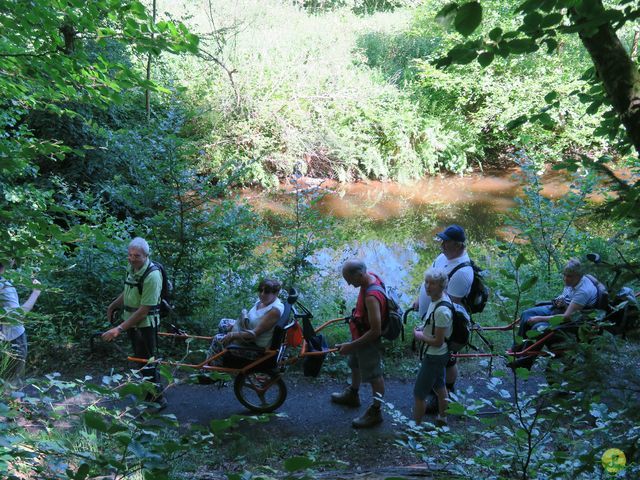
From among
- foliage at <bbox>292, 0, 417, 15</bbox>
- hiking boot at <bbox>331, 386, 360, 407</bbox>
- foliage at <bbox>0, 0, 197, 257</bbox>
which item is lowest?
hiking boot at <bbox>331, 386, 360, 407</bbox>

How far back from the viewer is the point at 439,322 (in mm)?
4395

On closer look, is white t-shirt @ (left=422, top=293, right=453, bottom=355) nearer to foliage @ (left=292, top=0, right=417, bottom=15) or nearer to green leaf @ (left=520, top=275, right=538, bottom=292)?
green leaf @ (left=520, top=275, right=538, bottom=292)

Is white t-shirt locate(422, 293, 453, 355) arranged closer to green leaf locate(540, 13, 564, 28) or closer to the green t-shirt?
the green t-shirt

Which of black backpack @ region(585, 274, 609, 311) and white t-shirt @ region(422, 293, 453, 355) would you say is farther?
black backpack @ region(585, 274, 609, 311)

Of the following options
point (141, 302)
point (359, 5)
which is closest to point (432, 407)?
point (141, 302)

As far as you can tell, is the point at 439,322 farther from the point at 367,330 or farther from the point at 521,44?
the point at 521,44

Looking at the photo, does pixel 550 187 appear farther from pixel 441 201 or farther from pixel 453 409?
pixel 453 409

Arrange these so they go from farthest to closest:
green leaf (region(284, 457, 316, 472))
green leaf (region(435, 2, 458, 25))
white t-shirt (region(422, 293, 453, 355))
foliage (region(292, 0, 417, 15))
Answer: foliage (region(292, 0, 417, 15)), white t-shirt (region(422, 293, 453, 355)), green leaf (region(435, 2, 458, 25)), green leaf (region(284, 457, 316, 472))

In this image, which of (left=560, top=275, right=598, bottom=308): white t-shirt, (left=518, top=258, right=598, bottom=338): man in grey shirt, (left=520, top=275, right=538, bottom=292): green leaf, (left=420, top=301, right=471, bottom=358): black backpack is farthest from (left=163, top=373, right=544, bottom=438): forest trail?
(left=520, top=275, right=538, bottom=292): green leaf

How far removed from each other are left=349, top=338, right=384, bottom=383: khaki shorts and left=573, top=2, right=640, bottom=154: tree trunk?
3.23m

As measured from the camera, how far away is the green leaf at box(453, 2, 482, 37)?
67.6 inches

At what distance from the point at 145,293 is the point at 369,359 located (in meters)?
2.02

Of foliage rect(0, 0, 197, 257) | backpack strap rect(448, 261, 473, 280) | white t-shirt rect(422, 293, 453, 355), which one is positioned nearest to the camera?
foliage rect(0, 0, 197, 257)

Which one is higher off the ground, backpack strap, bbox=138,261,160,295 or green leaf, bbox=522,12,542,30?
green leaf, bbox=522,12,542,30
